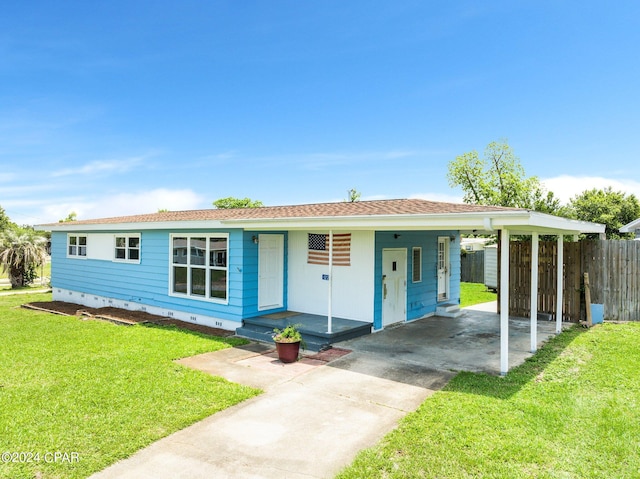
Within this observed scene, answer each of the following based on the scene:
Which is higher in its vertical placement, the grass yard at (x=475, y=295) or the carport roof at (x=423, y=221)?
the carport roof at (x=423, y=221)

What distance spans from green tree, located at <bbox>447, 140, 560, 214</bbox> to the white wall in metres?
22.4

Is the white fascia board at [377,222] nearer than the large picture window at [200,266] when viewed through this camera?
Yes

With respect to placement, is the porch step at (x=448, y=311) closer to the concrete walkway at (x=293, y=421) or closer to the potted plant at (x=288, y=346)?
the concrete walkway at (x=293, y=421)

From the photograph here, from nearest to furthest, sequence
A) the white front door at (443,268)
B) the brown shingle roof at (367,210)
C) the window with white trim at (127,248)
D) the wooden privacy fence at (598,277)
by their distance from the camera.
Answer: the brown shingle roof at (367,210), the wooden privacy fence at (598,277), the window with white trim at (127,248), the white front door at (443,268)

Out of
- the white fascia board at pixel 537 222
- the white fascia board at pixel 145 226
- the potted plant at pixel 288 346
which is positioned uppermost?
the white fascia board at pixel 145 226

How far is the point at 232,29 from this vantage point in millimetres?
13680

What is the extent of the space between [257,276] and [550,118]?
1816cm

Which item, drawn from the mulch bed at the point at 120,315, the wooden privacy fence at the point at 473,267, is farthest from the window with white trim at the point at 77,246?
the wooden privacy fence at the point at 473,267

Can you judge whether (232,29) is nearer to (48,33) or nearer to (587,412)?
(48,33)

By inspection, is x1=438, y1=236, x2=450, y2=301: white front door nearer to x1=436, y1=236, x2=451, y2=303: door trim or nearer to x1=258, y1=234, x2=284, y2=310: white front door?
x1=436, y1=236, x2=451, y2=303: door trim

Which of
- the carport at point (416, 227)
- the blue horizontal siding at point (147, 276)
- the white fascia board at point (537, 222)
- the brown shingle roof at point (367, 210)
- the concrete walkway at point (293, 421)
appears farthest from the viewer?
the blue horizontal siding at point (147, 276)

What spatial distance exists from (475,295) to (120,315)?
13545 millimetres

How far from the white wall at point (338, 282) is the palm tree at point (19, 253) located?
56.9 ft

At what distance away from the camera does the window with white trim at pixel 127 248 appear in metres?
12.3
